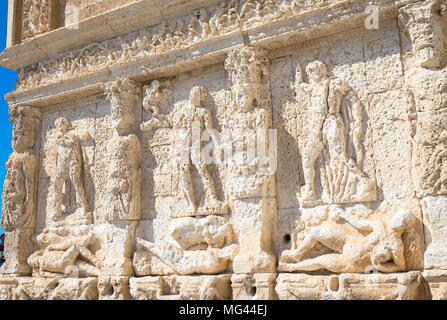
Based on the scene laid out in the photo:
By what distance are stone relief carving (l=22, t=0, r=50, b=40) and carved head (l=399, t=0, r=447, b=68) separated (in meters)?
5.42

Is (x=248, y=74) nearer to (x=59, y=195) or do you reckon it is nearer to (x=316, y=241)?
(x=316, y=241)

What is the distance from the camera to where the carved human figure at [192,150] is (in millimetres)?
5230

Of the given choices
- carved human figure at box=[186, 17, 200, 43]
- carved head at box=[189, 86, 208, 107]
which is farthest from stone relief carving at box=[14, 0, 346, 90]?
carved head at box=[189, 86, 208, 107]

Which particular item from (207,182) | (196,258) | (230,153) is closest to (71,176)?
(207,182)

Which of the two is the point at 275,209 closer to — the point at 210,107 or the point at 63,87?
the point at 210,107

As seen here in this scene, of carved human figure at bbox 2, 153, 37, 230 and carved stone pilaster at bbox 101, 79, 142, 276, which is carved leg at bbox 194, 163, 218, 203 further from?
carved human figure at bbox 2, 153, 37, 230

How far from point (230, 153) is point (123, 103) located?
5.90 ft

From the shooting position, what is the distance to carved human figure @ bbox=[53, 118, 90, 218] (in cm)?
627

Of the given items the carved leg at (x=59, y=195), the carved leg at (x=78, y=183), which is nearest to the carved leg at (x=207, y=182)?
the carved leg at (x=78, y=183)

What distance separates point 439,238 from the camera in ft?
12.4

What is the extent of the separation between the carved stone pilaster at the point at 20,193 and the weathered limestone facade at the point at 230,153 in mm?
28

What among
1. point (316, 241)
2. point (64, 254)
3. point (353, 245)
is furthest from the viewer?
point (64, 254)

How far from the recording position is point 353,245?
4145 millimetres

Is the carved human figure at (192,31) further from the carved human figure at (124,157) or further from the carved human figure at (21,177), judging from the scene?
the carved human figure at (21,177)
